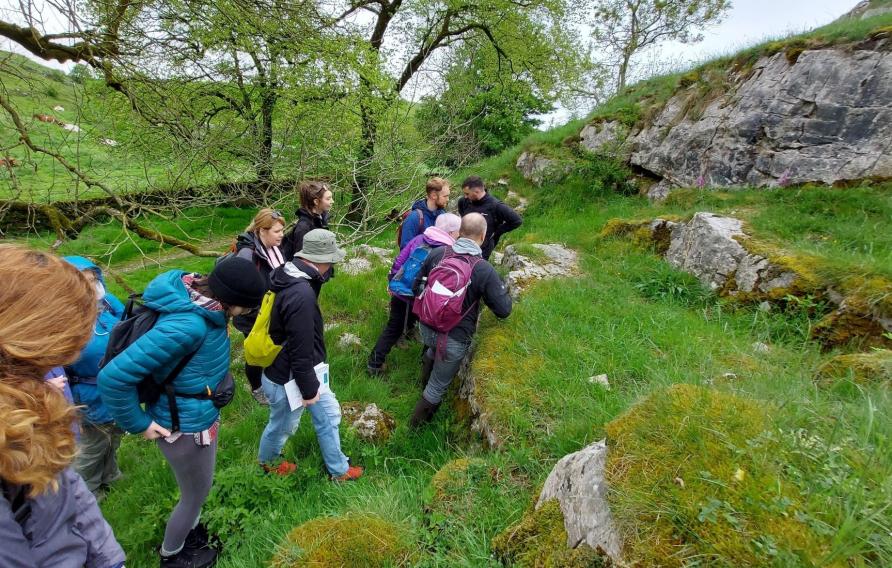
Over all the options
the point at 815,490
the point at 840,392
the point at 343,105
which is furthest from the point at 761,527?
the point at 343,105

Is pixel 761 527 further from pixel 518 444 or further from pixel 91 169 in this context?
pixel 91 169

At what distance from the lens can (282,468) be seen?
10.3 feet

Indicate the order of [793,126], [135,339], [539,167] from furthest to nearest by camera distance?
1. [539,167]
2. [793,126]
3. [135,339]

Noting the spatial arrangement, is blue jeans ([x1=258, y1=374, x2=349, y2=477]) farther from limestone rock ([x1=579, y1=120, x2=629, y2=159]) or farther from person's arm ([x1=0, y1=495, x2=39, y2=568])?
limestone rock ([x1=579, y1=120, x2=629, y2=159])

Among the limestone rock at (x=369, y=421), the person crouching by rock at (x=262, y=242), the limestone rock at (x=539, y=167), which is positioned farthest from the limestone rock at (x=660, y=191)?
the person crouching by rock at (x=262, y=242)

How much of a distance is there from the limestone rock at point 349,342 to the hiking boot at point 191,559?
9.05ft

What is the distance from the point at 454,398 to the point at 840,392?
2754 millimetres

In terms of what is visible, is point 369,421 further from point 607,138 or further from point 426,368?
point 607,138

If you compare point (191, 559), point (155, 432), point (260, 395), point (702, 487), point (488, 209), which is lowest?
point (191, 559)

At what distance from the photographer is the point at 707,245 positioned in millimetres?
4703

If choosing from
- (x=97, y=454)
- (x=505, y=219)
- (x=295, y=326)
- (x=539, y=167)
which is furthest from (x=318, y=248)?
(x=539, y=167)

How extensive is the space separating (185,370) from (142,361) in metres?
0.23

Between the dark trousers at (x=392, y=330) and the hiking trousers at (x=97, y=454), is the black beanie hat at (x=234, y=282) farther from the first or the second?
the dark trousers at (x=392, y=330)

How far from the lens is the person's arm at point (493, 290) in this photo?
3336 millimetres
